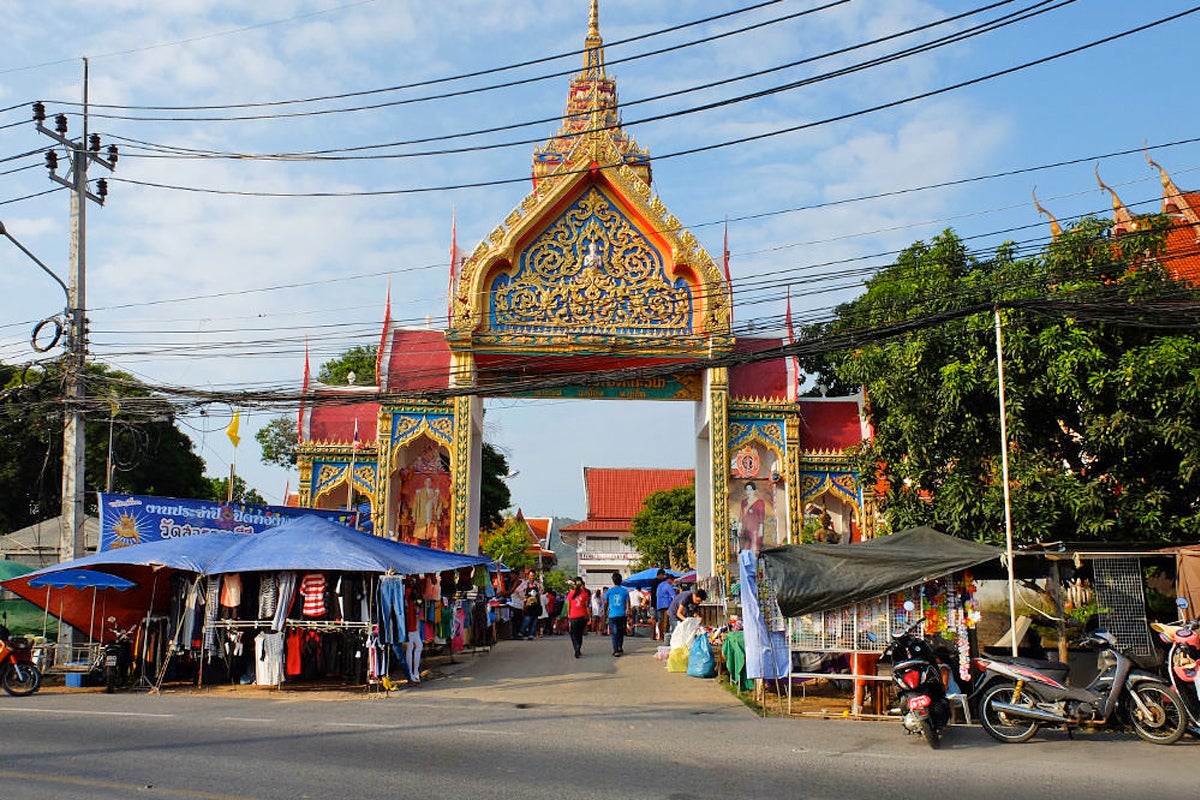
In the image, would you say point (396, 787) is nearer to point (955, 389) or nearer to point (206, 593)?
point (206, 593)

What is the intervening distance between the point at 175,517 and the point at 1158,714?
1553 cm

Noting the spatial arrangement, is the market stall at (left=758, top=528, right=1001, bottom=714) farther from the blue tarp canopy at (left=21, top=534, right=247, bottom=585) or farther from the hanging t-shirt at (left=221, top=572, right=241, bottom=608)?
the blue tarp canopy at (left=21, top=534, right=247, bottom=585)

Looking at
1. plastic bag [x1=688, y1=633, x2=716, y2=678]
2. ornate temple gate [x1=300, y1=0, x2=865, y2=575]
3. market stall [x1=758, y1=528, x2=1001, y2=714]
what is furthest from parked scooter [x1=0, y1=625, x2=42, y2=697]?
market stall [x1=758, y1=528, x2=1001, y2=714]

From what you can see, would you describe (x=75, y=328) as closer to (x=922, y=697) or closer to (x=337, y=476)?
(x=337, y=476)

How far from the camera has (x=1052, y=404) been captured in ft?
47.9

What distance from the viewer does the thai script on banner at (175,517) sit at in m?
17.8

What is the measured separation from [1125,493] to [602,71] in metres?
18.0

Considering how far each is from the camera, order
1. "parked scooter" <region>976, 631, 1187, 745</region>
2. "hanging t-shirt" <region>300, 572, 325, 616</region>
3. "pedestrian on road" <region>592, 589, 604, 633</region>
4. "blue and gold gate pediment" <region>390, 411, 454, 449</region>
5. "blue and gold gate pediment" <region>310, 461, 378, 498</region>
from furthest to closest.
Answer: "pedestrian on road" <region>592, 589, 604, 633</region> < "blue and gold gate pediment" <region>310, 461, 378, 498</region> < "blue and gold gate pediment" <region>390, 411, 454, 449</region> < "hanging t-shirt" <region>300, 572, 325, 616</region> < "parked scooter" <region>976, 631, 1187, 745</region>

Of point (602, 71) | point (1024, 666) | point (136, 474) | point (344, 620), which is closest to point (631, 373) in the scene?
point (344, 620)

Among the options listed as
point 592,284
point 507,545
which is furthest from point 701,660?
point 507,545

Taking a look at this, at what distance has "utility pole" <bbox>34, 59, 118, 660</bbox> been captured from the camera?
55.3 ft

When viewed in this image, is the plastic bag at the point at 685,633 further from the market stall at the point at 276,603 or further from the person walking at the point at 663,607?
the person walking at the point at 663,607

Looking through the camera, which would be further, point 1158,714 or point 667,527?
point 667,527

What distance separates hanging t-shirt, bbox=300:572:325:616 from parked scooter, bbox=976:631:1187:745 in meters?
8.77
